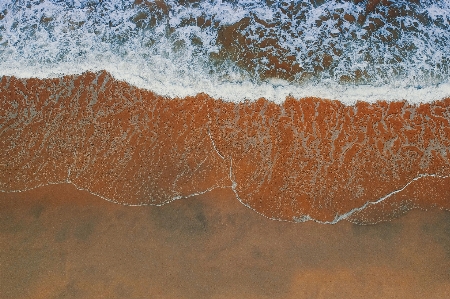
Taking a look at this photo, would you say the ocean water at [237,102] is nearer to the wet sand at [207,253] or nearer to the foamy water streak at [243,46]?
the foamy water streak at [243,46]

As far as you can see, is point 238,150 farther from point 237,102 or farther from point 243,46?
point 243,46

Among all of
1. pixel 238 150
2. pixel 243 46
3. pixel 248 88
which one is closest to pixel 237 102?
pixel 248 88

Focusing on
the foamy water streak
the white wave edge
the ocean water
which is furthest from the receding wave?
the foamy water streak

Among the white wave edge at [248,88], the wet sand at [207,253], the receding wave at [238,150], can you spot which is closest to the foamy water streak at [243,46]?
the white wave edge at [248,88]

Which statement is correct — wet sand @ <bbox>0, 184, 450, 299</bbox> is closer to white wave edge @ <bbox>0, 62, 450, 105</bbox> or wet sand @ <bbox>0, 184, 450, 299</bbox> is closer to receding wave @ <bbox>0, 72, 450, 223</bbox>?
receding wave @ <bbox>0, 72, 450, 223</bbox>

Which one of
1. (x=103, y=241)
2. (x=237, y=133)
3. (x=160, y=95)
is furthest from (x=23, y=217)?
(x=237, y=133)
